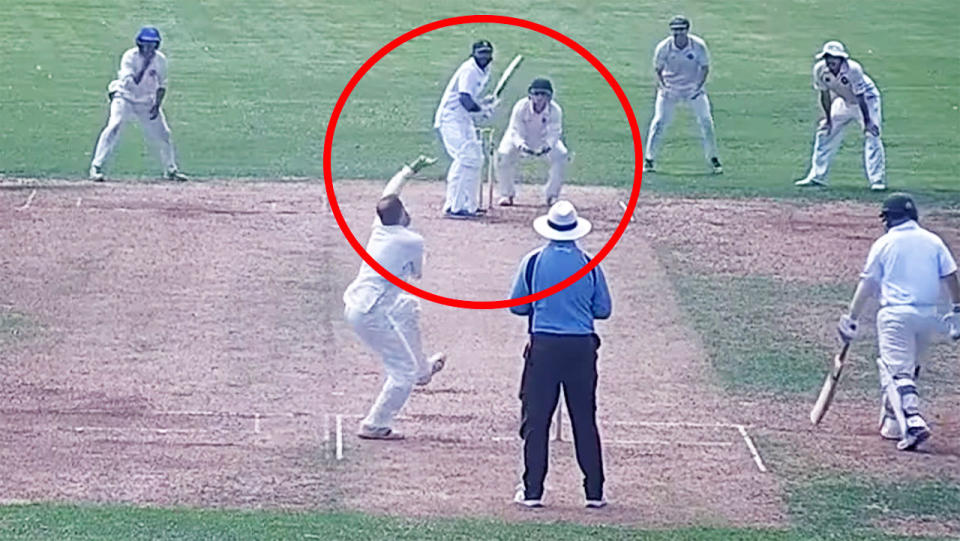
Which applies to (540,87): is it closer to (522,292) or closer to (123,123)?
(123,123)

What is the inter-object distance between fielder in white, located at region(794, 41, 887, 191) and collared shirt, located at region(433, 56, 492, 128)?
490 centimetres

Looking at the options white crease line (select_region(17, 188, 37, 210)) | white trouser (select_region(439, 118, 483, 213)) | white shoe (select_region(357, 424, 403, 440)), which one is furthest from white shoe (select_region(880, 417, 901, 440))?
white crease line (select_region(17, 188, 37, 210))

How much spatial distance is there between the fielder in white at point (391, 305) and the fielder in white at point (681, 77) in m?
12.7

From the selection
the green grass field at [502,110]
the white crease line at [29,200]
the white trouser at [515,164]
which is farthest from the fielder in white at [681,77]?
the white crease line at [29,200]

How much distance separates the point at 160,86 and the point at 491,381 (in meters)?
9.93

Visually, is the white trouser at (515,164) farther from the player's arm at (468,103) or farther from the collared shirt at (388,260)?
the collared shirt at (388,260)

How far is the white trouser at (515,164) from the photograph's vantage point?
83.5 feet

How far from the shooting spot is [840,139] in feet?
91.1

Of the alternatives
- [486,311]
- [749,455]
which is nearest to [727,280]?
[486,311]

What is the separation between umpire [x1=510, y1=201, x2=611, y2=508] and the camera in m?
14.2

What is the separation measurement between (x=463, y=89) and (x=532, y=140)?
3.93 feet

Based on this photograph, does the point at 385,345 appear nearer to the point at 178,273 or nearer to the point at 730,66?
the point at 178,273

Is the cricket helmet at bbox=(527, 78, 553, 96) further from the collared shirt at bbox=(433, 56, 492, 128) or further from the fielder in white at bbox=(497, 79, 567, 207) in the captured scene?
the collared shirt at bbox=(433, 56, 492, 128)

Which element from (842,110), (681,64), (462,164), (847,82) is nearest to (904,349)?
(462,164)
